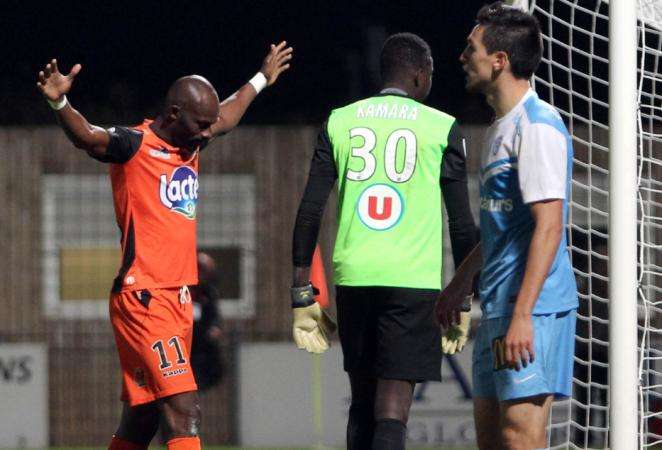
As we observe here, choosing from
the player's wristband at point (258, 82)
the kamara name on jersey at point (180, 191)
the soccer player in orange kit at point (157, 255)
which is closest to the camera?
the soccer player in orange kit at point (157, 255)

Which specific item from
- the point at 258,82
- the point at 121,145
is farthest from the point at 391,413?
the point at 258,82

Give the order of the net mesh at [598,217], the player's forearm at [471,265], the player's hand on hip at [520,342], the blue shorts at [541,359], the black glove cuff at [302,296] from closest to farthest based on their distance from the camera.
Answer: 1. the player's hand on hip at [520,342]
2. the blue shorts at [541,359]
3. the player's forearm at [471,265]
4. the black glove cuff at [302,296]
5. the net mesh at [598,217]

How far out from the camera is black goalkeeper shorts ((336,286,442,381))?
5.45 m

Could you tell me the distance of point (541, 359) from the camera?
4371mm

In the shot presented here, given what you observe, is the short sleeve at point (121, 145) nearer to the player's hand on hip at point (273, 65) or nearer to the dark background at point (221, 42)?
the player's hand on hip at point (273, 65)

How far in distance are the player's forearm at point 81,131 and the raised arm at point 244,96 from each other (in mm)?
592

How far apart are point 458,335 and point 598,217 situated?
21.8 ft

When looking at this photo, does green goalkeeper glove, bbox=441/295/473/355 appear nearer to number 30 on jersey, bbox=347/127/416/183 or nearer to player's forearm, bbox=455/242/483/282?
number 30 on jersey, bbox=347/127/416/183

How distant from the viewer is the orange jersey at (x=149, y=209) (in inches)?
226

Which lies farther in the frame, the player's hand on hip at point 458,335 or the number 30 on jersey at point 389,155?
the player's hand on hip at point 458,335

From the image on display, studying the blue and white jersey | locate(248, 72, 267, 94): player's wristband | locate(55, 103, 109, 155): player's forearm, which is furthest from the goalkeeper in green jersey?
locate(248, 72, 267, 94): player's wristband

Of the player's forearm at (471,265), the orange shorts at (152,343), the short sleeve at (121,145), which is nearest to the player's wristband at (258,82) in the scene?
the short sleeve at (121,145)

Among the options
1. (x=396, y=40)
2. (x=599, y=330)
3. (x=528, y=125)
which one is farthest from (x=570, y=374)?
(x=599, y=330)

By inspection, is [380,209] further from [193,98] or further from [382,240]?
[193,98]
